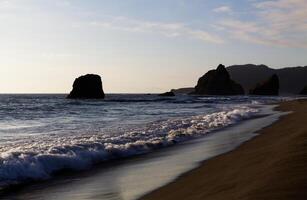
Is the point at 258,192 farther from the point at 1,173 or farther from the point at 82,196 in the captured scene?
the point at 1,173

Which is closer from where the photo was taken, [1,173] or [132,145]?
[1,173]

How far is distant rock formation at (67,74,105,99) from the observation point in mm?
121625

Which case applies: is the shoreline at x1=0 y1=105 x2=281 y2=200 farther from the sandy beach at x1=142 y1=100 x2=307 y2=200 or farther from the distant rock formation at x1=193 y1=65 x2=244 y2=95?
the distant rock formation at x1=193 y1=65 x2=244 y2=95

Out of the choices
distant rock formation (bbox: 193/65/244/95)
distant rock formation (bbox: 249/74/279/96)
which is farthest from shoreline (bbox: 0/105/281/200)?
distant rock formation (bbox: 193/65/244/95)

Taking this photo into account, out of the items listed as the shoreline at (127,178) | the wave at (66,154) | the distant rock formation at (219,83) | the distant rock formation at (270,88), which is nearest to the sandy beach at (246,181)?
the shoreline at (127,178)

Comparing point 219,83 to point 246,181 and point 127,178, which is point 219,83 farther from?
point 246,181

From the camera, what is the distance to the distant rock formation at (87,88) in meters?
122

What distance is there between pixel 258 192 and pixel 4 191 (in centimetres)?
519

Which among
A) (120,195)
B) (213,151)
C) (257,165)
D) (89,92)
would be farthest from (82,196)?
(89,92)

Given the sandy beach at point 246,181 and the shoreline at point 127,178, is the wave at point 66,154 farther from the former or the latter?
the sandy beach at point 246,181

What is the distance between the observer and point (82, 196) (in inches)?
317

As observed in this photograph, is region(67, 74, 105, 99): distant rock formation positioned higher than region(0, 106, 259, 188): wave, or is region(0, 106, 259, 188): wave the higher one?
region(67, 74, 105, 99): distant rock formation

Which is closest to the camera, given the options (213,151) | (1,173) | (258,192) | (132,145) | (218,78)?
(258,192)

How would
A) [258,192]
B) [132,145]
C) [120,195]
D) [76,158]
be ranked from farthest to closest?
[132,145], [76,158], [120,195], [258,192]
